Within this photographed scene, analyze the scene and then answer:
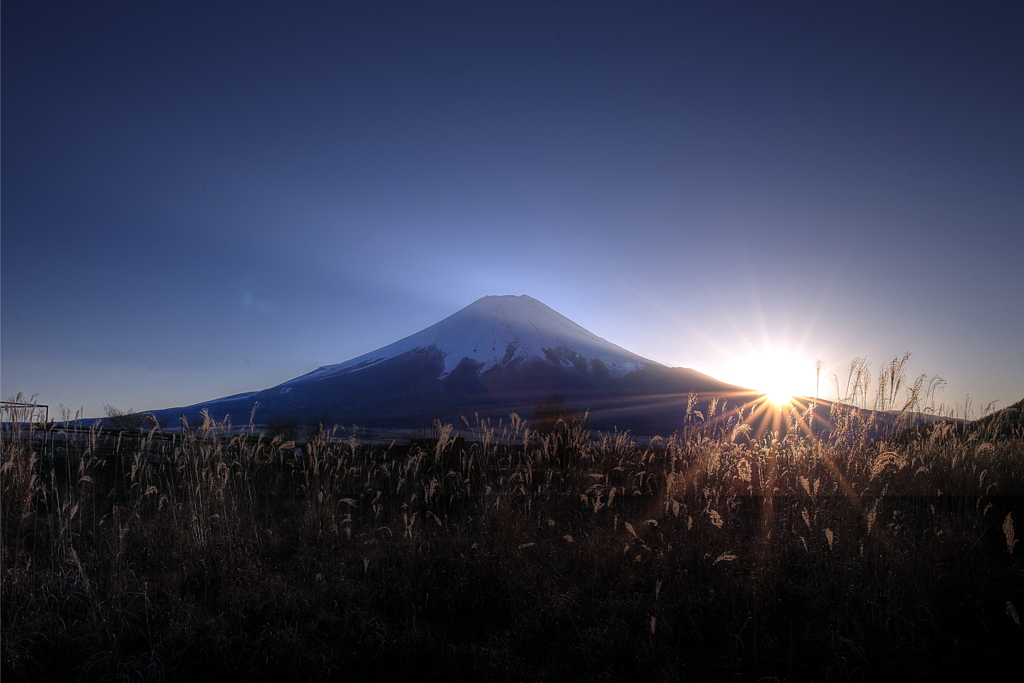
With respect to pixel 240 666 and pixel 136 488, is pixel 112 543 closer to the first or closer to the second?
pixel 240 666

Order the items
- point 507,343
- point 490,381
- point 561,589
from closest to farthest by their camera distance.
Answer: point 561,589 < point 490,381 < point 507,343

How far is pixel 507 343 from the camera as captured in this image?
11844 cm

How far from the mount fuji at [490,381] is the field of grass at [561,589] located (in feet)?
193

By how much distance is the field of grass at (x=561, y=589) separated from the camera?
237 cm

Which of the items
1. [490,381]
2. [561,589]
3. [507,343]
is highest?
[507,343]

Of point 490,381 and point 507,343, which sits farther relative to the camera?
point 507,343

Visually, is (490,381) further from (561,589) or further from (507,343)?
(561,589)

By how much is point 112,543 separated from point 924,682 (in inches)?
195

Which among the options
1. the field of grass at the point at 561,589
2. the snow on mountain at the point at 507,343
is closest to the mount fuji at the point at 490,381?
the snow on mountain at the point at 507,343

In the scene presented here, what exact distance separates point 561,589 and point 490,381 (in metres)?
94.2

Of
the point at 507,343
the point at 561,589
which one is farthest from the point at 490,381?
the point at 561,589

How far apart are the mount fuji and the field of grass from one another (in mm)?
58777

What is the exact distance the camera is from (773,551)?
3.15m

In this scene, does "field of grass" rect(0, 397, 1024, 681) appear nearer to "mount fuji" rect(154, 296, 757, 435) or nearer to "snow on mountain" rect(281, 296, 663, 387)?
"mount fuji" rect(154, 296, 757, 435)
